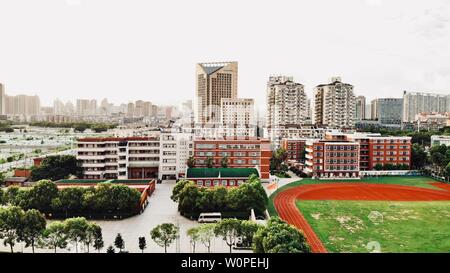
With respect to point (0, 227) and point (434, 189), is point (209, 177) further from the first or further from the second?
point (434, 189)

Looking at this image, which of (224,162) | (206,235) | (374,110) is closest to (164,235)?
(206,235)

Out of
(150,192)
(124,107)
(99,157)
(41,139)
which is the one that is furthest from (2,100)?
(99,157)

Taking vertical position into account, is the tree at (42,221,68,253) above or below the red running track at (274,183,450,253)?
above

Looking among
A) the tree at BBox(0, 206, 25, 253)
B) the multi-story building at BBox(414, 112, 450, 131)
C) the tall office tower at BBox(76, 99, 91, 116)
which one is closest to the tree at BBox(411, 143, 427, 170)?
the multi-story building at BBox(414, 112, 450, 131)

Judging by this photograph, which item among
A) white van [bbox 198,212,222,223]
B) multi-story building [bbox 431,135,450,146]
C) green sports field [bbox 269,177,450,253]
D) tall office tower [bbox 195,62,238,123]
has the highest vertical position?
tall office tower [bbox 195,62,238,123]

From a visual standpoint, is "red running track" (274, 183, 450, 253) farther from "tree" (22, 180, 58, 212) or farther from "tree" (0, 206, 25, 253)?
"tree" (0, 206, 25, 253)

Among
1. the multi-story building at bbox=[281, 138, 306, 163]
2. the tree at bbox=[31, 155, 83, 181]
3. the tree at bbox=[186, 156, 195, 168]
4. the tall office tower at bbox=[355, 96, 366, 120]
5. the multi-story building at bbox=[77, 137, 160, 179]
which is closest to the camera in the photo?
the tree at bbox=[31, 155, 83, 181]

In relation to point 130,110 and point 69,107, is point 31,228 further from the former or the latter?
point 130,110
